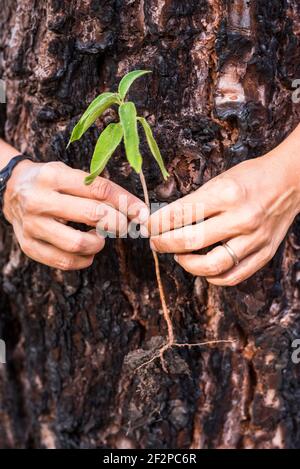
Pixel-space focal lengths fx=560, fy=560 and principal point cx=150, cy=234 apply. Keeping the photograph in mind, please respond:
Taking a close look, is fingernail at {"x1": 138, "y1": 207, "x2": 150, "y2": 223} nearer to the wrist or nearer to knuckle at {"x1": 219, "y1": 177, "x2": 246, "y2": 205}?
knuckle at {"x1": 219, "y1": 177, "x2": 246, "y2": 205}

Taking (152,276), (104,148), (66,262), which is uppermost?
(104,148)

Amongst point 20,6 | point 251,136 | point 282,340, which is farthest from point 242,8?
point 282,340

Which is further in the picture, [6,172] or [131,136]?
[6,172]

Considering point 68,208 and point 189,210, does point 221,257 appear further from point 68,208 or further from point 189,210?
point 68,208

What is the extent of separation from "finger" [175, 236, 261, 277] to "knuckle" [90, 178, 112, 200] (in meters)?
0.18

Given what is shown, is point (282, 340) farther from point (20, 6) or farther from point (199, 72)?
point (20, 6)

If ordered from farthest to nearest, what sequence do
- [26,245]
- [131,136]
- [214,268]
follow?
1. [26,245]
2. [214,268]
3. [131,136]

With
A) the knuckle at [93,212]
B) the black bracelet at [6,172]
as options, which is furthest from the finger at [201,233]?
the black bracelet at [6,172]

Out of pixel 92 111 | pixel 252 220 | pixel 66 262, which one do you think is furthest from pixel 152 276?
pixel 92 111

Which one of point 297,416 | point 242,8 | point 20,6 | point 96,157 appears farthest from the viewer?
point 297,416

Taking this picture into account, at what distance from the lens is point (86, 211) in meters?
0.97

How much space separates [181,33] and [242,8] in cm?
12

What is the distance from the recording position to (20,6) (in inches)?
47.9

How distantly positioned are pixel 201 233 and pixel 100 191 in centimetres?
20
